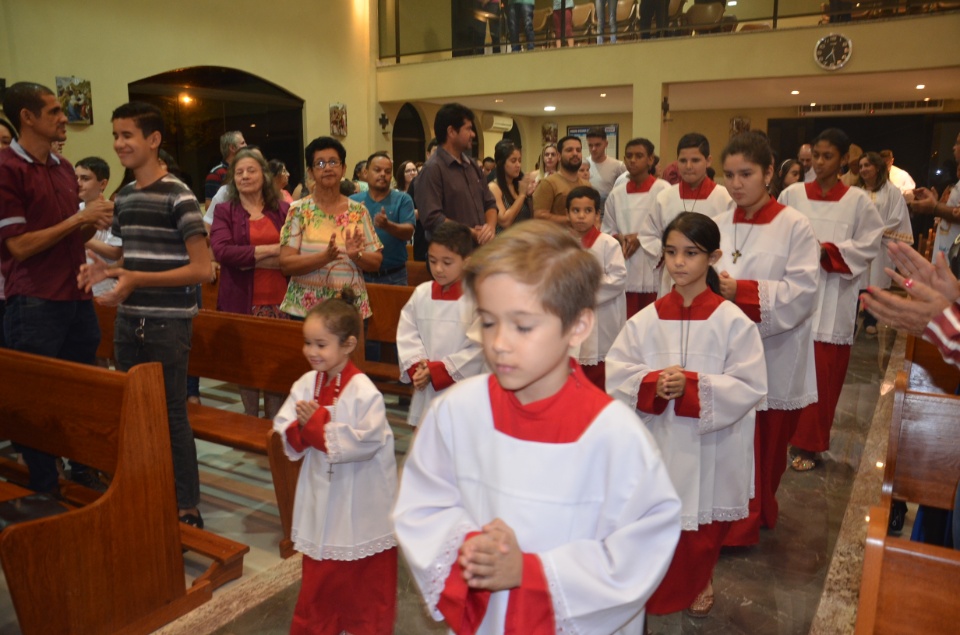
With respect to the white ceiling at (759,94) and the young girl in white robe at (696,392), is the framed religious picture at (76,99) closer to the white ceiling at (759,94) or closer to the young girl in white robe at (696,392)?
the white ceiling at (759,94)

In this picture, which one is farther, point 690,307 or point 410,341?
point 410,341

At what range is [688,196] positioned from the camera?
15.2ft

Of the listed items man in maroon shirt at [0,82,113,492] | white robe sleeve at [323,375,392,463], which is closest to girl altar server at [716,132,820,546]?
white robe sleeve at [323,375,392,463]

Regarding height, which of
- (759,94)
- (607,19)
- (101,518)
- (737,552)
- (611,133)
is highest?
(607,19)

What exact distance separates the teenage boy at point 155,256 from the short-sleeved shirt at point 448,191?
164 centimetres

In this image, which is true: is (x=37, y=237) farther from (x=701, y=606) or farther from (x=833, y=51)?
(x=833, y=51)

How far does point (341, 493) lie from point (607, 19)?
1029 cm

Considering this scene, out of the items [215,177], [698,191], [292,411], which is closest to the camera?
[292,411]

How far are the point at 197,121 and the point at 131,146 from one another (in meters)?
8.01

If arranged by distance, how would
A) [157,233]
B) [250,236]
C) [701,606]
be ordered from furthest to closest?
[250,236], [157,233], [701,606]

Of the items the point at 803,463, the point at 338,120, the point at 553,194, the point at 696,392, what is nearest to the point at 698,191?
the point at 553,194

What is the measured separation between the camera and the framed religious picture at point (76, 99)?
8.38m

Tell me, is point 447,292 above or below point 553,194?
below

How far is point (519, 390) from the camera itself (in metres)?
1.53
